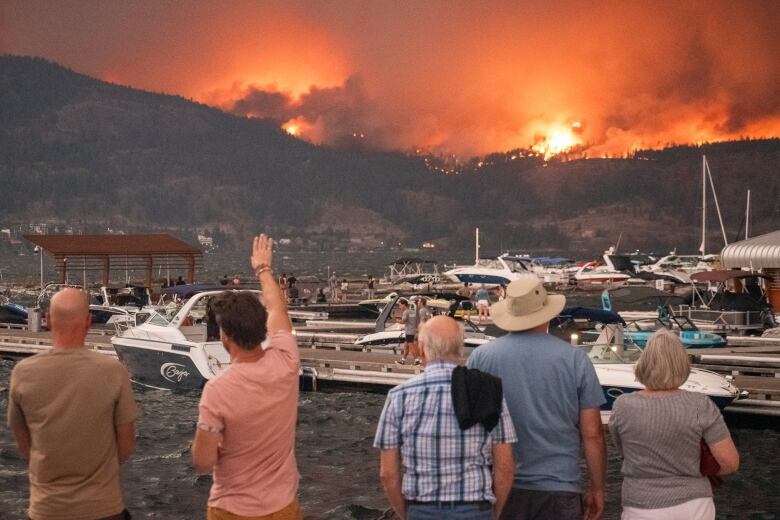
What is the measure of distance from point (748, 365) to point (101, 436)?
2222 cm

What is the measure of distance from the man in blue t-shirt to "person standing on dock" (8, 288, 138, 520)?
2.30 metres

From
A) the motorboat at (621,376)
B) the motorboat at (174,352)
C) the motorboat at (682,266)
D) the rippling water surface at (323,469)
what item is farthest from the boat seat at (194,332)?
the motorboat at (682,266)

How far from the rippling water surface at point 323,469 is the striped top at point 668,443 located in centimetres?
890

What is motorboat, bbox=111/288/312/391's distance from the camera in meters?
24.2

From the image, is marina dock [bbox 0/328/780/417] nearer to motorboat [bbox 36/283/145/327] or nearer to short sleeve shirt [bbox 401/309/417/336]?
short sleeve shirt [bbox 401/309/417/336]

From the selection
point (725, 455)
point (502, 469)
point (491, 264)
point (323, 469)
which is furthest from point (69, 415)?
point (491, 264)

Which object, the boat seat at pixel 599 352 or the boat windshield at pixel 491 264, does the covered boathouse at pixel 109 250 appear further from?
the boat seat at pixel 599 352

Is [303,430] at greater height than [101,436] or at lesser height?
lesser

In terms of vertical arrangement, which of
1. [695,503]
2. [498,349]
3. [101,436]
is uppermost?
[498,349]

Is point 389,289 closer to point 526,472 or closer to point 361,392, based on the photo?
point 361,392

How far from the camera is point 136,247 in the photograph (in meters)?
54.7

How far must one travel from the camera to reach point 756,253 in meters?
48.8

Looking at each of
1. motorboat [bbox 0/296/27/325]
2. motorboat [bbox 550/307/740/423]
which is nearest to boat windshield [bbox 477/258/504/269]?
motorboat [bbox 0/296/27/325]

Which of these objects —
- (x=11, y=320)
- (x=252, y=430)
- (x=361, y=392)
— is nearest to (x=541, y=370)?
(x=252, y=430)
